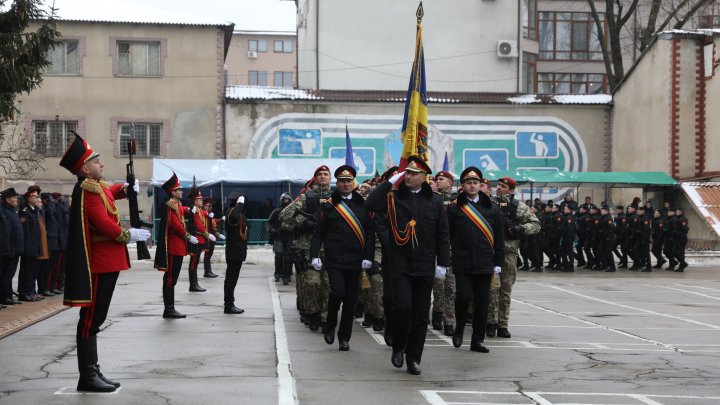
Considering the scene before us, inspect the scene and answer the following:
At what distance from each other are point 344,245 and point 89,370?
3.68m

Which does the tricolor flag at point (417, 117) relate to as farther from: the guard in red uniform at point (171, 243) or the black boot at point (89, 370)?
the black boot at point (89, 370)

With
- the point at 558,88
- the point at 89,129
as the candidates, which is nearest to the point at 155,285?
the point at 89,129

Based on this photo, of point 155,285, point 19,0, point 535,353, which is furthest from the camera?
point 155,285

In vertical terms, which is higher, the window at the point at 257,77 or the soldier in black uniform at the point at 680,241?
the window at the point at 257,77

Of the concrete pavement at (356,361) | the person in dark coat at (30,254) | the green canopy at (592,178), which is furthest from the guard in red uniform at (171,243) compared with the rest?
the green canopy at (592,178)

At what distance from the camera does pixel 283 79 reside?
104m

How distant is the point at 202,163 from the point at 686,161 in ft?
56.6

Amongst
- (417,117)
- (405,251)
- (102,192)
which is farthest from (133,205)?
(417,117)

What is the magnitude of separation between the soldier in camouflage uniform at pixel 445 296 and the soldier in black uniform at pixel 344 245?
1.38 metres

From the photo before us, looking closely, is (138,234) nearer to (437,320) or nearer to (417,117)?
(437,320)

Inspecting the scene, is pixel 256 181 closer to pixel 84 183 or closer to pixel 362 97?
pixel 362 97

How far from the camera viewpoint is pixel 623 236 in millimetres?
30188

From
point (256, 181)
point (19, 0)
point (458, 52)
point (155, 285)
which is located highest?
point (458, 52)

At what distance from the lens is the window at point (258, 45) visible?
10319 centimetres
